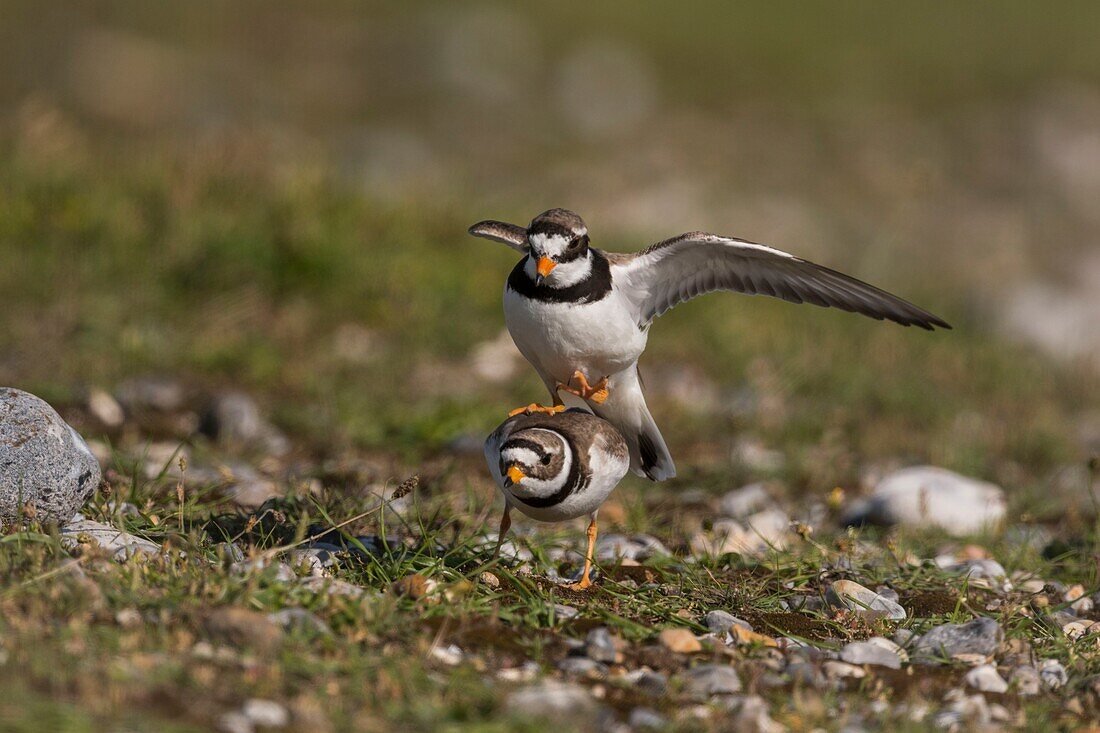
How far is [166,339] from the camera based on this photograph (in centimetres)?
830

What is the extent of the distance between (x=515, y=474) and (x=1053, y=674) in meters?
1.87

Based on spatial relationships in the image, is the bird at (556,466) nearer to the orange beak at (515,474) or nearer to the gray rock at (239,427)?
the orange beak at (515,474)

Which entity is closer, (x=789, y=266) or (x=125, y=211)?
(x=789, y=266)

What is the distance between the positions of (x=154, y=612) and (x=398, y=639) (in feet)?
2.34

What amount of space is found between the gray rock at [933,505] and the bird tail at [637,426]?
4.48 feet

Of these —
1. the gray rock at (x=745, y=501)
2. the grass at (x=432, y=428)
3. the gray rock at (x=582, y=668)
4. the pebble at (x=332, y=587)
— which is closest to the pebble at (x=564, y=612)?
the grass at (x=432, y=428)

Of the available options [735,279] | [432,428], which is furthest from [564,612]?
[432,428]

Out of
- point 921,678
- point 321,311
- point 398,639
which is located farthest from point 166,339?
point 921,678

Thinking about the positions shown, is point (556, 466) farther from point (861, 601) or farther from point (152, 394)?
point (152, 394)

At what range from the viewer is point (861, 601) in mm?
4934

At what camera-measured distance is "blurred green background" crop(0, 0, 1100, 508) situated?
8.28 m

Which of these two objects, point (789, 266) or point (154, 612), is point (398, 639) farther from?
point (789, 266)

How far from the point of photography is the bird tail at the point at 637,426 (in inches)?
229

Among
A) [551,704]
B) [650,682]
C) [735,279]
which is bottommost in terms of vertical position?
[551,704]
